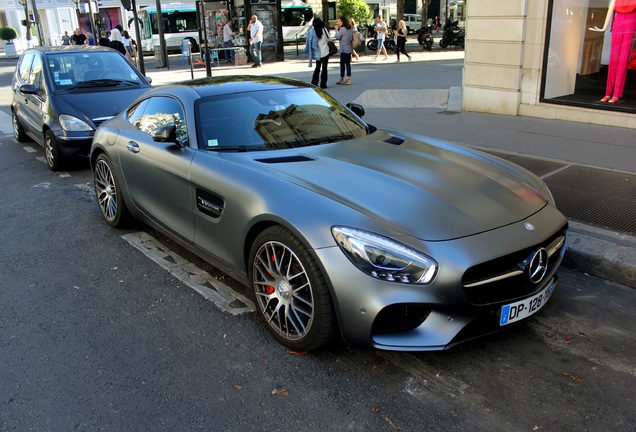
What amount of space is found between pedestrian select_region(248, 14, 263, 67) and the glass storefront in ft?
43.3

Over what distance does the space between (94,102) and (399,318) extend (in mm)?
6539

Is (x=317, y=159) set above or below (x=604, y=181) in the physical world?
above

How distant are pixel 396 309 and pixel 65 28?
56256 mm

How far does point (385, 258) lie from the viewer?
2834 millimetres

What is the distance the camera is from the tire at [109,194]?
5.18 m

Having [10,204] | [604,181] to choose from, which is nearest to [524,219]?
[604,181]

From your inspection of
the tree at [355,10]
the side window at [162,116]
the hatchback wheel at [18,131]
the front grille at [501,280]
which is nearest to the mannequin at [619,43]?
the front grille at [501,280]

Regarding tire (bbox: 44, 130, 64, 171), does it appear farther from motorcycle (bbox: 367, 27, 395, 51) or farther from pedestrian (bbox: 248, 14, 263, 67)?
motorcycle (bbox: 367, 27, 395, 51)

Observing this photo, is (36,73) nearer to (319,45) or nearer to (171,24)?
(319,45)

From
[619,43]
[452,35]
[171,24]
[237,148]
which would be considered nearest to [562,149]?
[619,43]

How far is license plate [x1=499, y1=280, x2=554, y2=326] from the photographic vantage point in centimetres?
296

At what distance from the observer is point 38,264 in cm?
471

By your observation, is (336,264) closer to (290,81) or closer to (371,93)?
(290,81)

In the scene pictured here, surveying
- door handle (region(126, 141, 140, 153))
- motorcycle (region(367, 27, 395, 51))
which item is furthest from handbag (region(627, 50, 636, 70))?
motorcycle (region(367, 27, 395, 51))
